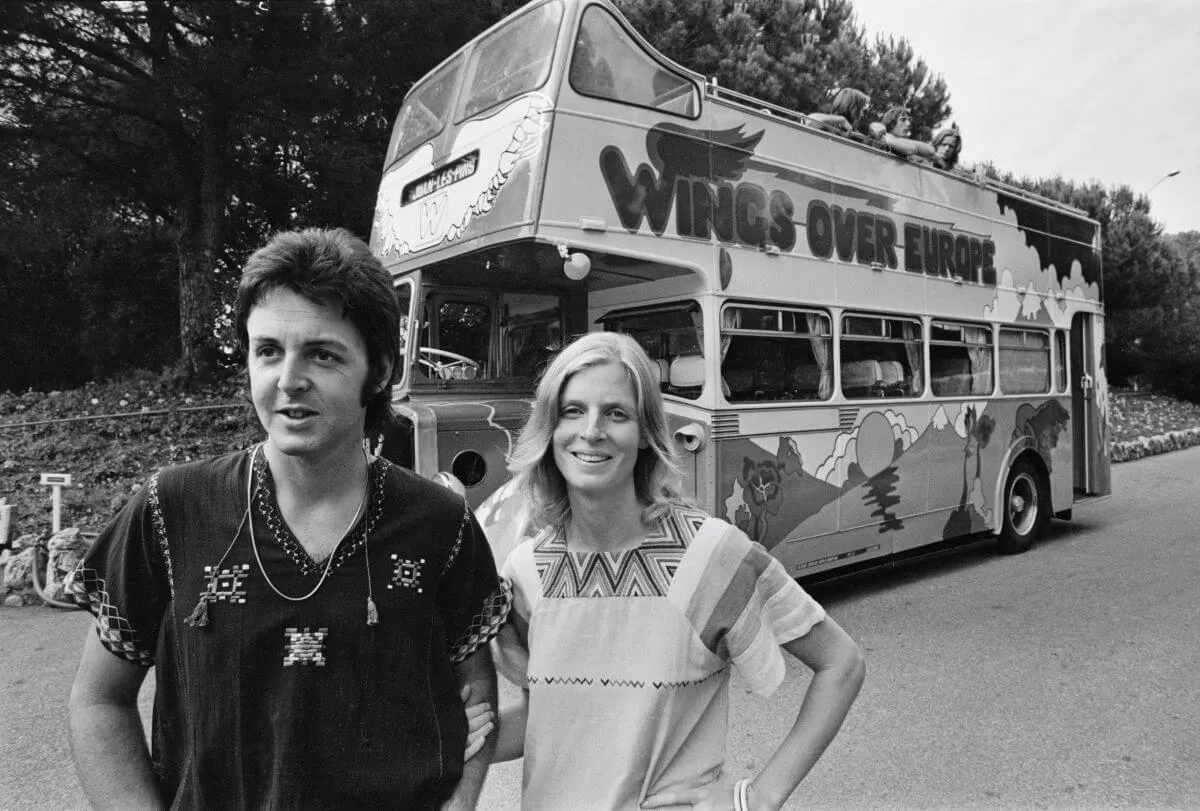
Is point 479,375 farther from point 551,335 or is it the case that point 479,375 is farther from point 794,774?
point 794,774

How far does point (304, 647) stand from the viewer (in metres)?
1.29

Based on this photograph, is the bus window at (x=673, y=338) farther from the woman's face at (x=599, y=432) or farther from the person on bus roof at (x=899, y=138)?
the woman's face at (x=599, y=432)

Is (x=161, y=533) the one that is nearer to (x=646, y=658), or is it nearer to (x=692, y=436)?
(x=646, y=658)

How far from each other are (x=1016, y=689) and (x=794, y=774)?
372 cm

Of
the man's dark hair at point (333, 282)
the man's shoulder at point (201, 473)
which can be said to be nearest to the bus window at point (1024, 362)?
the man's dark hair at point (333, 282)

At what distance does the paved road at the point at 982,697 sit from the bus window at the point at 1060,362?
2240 millimetres

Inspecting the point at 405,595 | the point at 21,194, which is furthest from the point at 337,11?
the point at 405,595

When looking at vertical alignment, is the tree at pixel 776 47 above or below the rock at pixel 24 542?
above

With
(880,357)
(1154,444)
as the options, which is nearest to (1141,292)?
(1154,444)

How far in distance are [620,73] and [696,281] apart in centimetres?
145

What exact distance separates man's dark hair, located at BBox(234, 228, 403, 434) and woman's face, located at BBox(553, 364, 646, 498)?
16.0 inches

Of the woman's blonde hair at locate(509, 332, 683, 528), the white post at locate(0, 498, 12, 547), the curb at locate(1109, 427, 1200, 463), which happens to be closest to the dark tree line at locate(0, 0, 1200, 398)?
the white post at locate(0, 498, 12, 547)

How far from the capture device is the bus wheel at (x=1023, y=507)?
8266 mm

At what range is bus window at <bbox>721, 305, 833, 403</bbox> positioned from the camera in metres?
5.64
